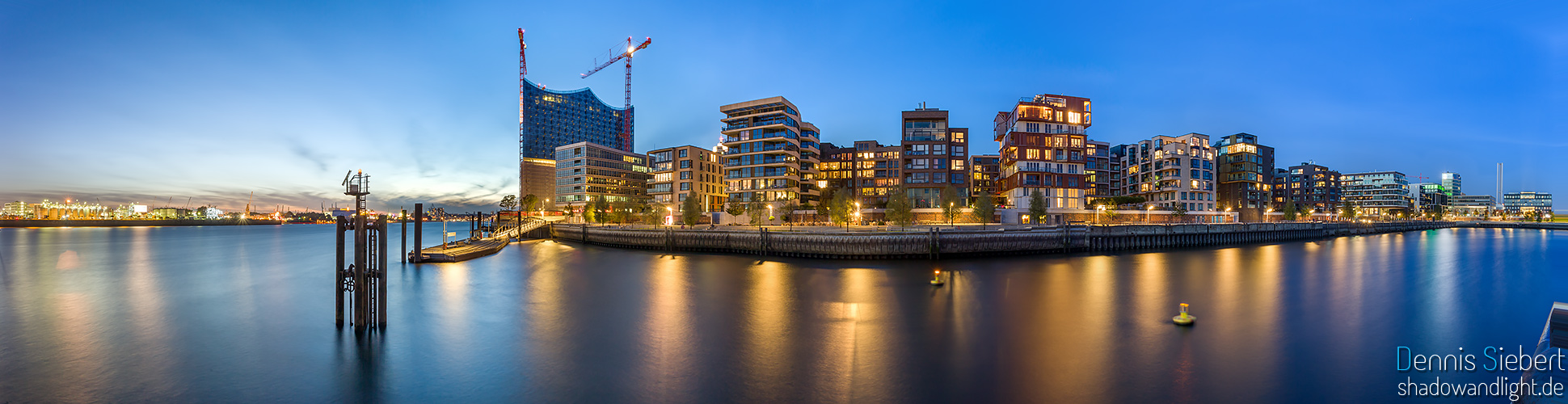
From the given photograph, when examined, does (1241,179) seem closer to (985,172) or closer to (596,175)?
(985,172)

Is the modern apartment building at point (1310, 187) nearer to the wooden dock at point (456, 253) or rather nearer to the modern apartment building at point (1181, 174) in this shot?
the modern apartment building at point (1181, 174)

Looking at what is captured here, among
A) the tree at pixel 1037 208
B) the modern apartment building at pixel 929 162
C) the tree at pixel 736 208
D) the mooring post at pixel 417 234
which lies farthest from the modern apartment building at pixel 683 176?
the tree at pixel 1037 208

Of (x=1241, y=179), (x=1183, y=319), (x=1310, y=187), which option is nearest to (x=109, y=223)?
(x=1183, y=319)

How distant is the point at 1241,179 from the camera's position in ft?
343

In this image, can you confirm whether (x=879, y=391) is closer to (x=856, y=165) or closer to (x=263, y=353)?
(x=263, y=353)

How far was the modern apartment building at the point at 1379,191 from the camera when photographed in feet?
574

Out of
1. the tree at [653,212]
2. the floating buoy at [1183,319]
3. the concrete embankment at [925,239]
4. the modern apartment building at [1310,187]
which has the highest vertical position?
the modern apartment building at [1310,187]

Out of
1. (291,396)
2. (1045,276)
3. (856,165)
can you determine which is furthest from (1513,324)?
(856,165)

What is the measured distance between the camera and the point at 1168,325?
19906mm

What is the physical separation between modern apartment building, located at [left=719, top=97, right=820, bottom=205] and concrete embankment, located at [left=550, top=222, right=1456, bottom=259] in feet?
88.7

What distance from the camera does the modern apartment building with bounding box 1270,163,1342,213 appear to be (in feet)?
481

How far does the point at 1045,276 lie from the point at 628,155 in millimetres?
122545

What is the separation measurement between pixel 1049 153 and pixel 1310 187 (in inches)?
5098

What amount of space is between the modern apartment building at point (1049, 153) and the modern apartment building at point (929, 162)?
9.70 m
